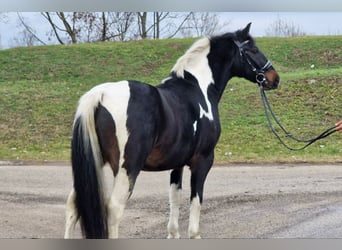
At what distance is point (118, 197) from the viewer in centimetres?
281

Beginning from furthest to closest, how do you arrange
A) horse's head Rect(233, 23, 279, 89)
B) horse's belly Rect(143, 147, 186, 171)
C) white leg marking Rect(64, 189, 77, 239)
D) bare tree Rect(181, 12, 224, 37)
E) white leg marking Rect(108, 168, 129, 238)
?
bare tree Rect(181, 12, 224, 37) < horse's head Rect(233, 23, 279, 89) < horse's belly Rect(143, 147, 186, 171) < white leg marking Rect(64, 189, 77, 239) < white leg marking Rect(108, 168, 129, 238)

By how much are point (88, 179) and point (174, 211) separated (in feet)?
2.29

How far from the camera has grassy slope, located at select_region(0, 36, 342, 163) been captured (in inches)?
143

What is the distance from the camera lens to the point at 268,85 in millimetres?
3547

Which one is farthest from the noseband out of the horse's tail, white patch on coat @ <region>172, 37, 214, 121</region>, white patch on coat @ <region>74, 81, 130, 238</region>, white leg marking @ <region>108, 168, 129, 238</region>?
white leg marking @ <region>108, 168, 129, 238</region>

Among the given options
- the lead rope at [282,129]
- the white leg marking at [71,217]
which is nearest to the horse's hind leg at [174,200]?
the white leg marking at [71,217]

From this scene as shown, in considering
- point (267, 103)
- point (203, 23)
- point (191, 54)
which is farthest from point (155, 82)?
point (267, 103)

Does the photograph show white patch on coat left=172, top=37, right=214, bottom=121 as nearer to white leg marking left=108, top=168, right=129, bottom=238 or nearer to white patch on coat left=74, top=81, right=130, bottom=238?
white patch on coat left=74, top=81, right=130, bottom=238

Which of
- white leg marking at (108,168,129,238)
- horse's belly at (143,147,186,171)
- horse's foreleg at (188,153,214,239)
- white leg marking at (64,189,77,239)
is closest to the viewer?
white leg marking at (108,168,129,238)

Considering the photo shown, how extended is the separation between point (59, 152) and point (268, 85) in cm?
137

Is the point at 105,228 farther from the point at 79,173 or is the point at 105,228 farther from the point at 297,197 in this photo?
the point at 297,197

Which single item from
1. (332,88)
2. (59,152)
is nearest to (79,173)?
(59,152)

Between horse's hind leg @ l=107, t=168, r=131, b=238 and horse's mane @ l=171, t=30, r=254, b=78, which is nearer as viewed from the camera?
horse's hind leg @ l=107, t=168, r=131, b=238

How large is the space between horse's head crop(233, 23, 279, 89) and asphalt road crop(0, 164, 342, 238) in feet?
1.88
